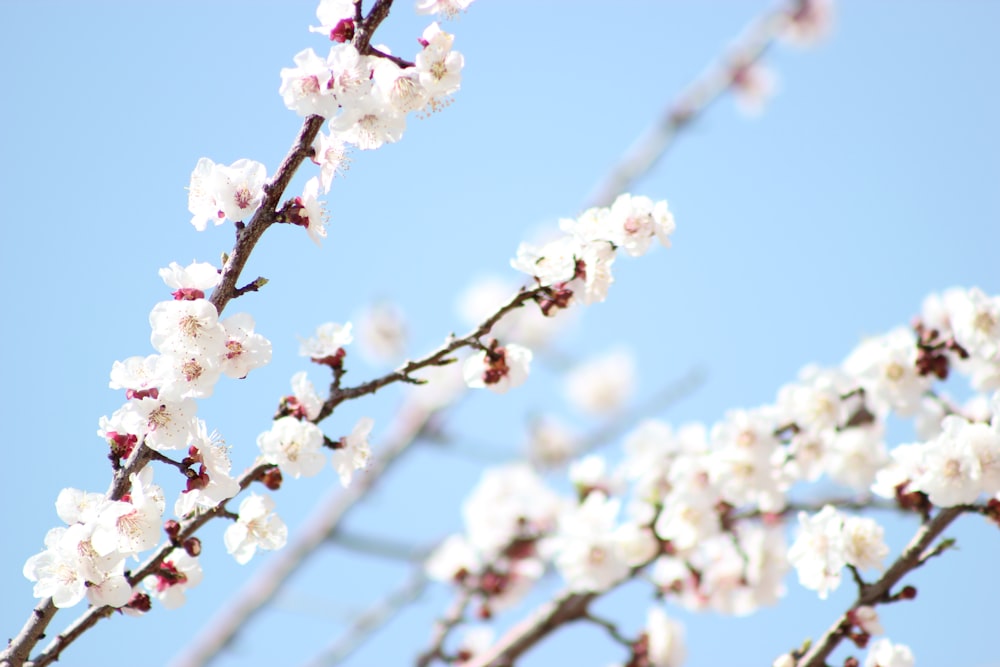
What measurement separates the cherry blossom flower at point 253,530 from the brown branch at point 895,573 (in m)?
1.25

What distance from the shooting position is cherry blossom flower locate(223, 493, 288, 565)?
75.1 inches

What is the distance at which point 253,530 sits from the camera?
1.92 metres

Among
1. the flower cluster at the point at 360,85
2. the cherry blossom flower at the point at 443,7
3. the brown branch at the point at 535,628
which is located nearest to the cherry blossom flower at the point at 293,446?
the flower cluster at the point at 360,85

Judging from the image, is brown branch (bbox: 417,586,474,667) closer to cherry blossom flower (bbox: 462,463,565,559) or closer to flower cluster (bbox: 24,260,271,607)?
cherry blossom flower (bbox: 462,463,565,559)

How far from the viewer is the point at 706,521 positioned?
2.90m

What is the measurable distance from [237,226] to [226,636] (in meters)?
3.29

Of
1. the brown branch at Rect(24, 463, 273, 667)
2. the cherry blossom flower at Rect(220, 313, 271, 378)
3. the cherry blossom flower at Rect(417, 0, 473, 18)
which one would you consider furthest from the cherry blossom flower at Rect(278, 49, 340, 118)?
the brown branch at Rect(24, 463, 273, 667)

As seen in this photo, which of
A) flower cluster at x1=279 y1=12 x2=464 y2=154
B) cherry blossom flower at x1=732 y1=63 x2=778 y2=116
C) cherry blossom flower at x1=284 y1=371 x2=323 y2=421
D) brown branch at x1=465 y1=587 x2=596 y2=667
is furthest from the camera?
cherry blossom flower at x1=732 y1=63 x2=778 y2=116

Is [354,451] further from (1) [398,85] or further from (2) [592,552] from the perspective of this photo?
(2) [592,552]

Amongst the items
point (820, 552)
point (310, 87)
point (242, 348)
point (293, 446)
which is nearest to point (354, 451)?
point (293, 446)

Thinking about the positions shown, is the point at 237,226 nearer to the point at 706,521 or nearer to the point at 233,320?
the point at 233,320

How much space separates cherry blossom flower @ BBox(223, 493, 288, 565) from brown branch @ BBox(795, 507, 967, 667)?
125 cm

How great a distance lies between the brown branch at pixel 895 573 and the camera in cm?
213

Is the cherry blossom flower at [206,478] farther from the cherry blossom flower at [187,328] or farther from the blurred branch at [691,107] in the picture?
the blurred branch at [691,107]
